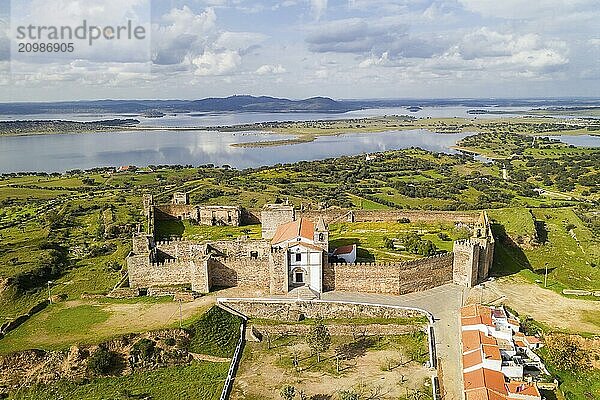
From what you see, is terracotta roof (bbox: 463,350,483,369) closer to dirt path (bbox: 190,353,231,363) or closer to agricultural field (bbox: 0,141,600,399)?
agricultural field (bbox: 0,141,600,399)

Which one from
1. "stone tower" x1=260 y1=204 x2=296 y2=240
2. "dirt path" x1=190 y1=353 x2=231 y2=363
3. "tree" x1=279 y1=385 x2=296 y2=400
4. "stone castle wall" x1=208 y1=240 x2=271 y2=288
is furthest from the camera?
"stone tower" x1=260 y1=204 x2=296 y2=240

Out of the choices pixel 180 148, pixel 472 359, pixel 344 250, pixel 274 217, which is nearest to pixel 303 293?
pixel 344 250

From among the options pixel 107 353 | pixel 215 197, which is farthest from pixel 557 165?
pixel 107 353

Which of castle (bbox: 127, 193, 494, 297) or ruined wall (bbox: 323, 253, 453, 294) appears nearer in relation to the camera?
castle (bbox: 127, 193, 494, 297)

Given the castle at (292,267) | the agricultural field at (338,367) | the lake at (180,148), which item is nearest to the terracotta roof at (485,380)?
the agricultural field at (338,367)

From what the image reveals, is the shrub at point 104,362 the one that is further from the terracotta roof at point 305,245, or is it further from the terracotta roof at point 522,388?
the terracotta roof at point 522,388

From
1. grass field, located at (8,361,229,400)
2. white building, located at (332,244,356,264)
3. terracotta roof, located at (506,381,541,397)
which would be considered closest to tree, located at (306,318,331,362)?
grass field, located at (8,361,229,400)

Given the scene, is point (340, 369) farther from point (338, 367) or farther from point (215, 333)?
point (215, 333)
